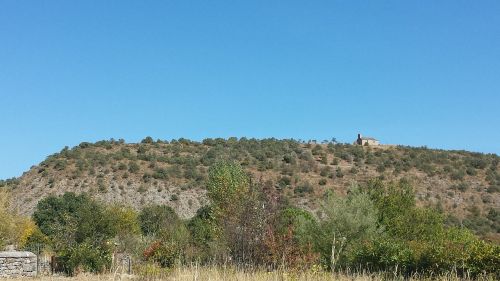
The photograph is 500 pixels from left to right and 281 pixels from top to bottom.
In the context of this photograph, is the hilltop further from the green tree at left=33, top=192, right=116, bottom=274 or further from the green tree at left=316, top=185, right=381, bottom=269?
the green tree at left=316, top=185, right=381, bottom=269

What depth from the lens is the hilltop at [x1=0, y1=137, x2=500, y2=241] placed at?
181ft

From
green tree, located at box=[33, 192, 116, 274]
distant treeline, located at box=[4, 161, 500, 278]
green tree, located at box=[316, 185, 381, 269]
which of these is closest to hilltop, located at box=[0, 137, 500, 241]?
distant treeline, located at box=[4, 161, 500, 278]

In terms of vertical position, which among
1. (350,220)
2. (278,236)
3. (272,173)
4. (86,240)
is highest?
(272,173)

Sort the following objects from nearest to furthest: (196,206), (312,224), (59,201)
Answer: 1. (312,224)
2. (59,201)
3. (196,206)

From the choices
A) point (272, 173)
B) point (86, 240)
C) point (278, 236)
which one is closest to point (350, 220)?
point (278, 236)

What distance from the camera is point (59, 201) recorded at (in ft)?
153

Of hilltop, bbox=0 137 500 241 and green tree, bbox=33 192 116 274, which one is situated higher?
hilltop, bbox=0 137 500 241

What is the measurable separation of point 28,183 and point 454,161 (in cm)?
4636

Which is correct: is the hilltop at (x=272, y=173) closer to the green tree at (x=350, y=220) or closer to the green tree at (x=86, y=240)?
the green tree at (x=86, y=240)

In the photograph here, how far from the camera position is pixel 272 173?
6009 cm

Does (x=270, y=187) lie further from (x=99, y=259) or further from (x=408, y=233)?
(x=408, y=233)

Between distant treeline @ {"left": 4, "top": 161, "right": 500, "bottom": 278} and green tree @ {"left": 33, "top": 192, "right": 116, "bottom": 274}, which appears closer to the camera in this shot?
distant treeline @ {"left": 4, "top": 161, "right": 500, "bottom": 278}

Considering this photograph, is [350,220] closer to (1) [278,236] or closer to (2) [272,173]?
(1) [278,236]

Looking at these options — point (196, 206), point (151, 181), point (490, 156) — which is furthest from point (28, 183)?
point (490, 156)
